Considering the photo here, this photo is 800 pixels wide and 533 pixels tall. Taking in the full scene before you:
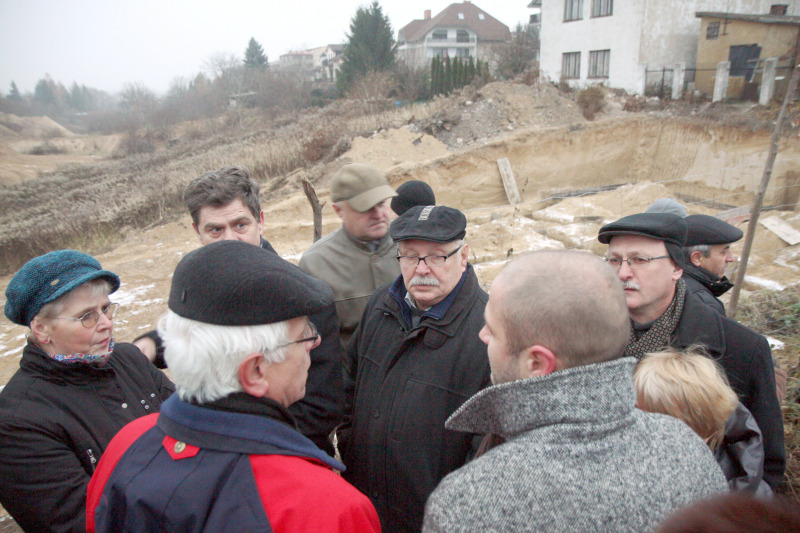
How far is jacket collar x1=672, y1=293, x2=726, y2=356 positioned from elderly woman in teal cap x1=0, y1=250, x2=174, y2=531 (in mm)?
2529

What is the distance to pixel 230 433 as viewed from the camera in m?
1.22

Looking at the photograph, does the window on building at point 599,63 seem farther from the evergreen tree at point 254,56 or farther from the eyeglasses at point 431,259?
the evergreen tree at point 254,56

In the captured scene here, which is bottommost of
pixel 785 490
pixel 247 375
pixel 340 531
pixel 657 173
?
pixel 657 173

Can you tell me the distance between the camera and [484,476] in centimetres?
107

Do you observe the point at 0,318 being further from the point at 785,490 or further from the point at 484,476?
the point at 785,490

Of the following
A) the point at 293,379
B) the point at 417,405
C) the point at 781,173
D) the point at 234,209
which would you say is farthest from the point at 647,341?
the point at 781,173

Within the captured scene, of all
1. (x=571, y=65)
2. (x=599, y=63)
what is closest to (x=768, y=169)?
(x=599, y=63)

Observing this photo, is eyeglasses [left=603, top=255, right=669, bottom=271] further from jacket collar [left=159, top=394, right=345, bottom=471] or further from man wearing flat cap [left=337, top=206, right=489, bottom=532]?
jacket collar [left=159, top=394, right=345, bottom=471]

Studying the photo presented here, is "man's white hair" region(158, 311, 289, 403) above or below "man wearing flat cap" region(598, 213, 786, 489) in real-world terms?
above

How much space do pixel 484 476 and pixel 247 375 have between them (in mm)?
672

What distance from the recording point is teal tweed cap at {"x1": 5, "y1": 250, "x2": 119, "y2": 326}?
195 cm

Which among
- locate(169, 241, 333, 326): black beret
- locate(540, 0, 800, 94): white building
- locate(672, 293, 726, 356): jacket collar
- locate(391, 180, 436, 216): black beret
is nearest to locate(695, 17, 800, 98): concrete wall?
locate(540, 0, 800, 94): white building

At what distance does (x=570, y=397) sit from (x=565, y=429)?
7 cm

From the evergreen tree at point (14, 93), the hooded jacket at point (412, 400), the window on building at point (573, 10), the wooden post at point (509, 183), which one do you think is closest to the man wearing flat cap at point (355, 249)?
the hooded jacket at point (412, 400)
